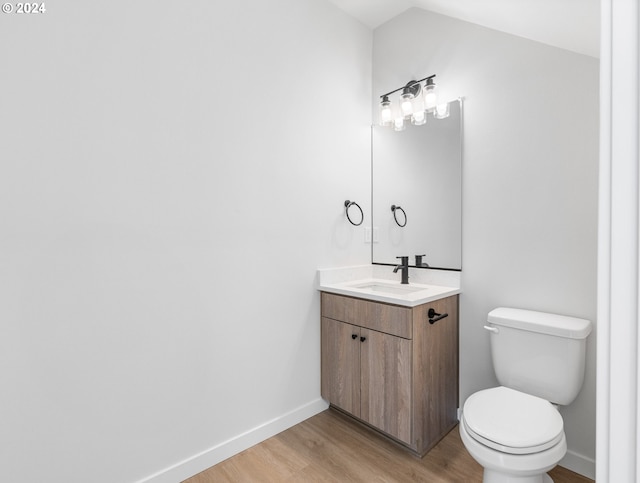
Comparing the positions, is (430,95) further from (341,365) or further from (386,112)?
(341,365)

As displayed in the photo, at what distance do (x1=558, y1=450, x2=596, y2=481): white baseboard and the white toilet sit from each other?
0.20 meters

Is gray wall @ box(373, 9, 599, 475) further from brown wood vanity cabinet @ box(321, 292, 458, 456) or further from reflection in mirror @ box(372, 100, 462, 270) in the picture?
brown wood vanity cabinet @ box(321, 292, 458, 456)

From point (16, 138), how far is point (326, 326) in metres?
1.84

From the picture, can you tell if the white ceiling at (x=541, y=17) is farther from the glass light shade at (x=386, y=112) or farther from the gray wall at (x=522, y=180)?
the glass light shade at (x=386, y=112)

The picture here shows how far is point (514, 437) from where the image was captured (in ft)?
4.35

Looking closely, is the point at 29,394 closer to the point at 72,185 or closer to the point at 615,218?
the point at 72,185

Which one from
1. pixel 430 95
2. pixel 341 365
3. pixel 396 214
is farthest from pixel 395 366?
pixel 430 95

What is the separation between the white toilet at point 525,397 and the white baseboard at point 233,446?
1072mm

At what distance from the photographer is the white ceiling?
4.59 ft

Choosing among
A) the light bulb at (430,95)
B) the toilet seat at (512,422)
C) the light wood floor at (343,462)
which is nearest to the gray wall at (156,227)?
the light wood floor at (343,462)

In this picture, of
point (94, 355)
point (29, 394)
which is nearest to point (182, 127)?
point (94, 355)

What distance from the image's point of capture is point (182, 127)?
67.4 inches

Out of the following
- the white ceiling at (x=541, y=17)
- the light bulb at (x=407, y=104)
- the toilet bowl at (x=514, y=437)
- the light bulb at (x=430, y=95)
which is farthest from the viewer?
the light bulb at (x=407, y=104)

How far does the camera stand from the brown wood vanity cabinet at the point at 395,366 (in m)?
1.83
